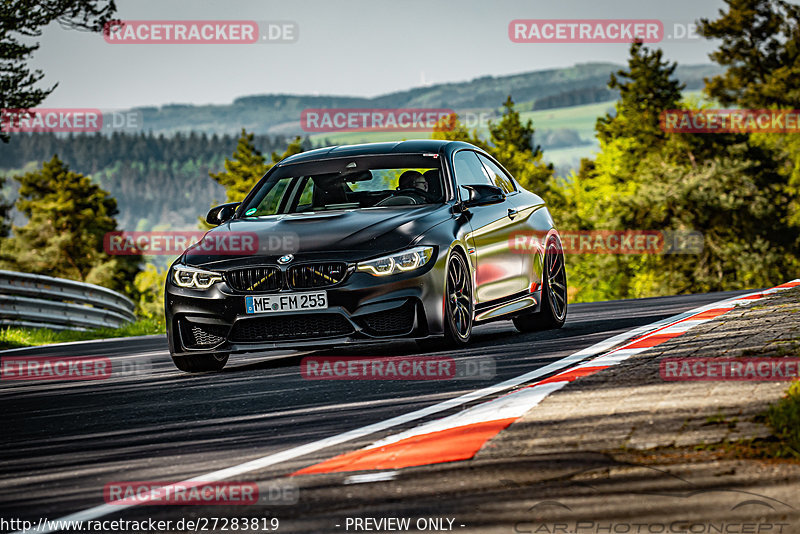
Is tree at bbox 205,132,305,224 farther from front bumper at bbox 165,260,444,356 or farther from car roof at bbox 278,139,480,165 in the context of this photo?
front bumper at bbox 165,260,444,356

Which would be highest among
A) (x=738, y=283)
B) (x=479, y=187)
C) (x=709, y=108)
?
(x=709, y=108)

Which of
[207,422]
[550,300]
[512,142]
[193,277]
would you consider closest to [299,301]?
[193,277]

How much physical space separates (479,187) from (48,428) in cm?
472

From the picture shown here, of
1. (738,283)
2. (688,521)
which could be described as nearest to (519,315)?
(688,521)

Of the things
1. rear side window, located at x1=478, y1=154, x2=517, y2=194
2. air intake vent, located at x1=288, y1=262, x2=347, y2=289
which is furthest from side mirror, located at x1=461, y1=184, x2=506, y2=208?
air intake vent, located at x1=288, y1=262, x2=347, y2=289

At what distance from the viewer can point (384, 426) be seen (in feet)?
20.1

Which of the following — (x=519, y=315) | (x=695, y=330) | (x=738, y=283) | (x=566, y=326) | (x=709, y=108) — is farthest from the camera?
(x=709, y=108)

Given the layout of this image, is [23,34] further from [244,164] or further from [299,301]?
[244,164]

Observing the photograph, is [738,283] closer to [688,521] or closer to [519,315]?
[519,315]

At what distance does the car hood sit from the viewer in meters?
9.58

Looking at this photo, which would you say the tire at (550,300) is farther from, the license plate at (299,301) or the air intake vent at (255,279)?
the air intake vent at (255,279)

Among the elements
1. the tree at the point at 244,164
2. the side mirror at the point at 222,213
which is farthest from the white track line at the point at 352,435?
the tree at the point at 244,164

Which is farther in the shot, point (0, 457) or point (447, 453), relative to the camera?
point (0, 457)

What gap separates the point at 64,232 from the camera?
272 feet
